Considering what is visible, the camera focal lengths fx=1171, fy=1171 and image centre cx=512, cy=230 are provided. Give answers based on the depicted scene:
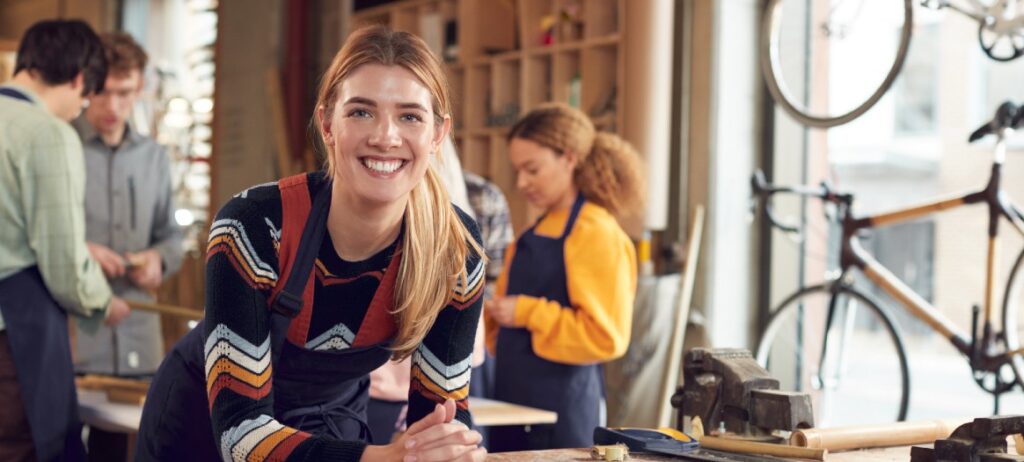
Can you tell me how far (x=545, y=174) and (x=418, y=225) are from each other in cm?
176

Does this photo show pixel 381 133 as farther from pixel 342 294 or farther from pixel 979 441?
pixel 979 441

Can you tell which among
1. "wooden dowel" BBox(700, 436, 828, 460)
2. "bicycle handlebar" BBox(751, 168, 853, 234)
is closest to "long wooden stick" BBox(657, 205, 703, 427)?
"bicycle handlebar" BBox(751, 168, 853, 234)

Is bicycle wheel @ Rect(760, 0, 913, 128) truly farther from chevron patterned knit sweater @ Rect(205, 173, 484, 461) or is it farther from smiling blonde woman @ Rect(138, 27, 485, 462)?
chevron patterned knit sweater @ Rect(205, 173, 484, 461)

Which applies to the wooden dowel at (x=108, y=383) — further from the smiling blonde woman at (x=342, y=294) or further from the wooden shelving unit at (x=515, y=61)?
the wooden shelving unit at (x=515, y=61)

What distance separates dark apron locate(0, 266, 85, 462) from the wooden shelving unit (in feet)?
8.96

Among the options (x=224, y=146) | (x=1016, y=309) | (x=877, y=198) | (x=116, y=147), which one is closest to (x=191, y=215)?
(x=224, y=146)

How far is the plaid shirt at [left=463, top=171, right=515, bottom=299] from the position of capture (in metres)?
4.16

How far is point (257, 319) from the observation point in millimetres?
1930

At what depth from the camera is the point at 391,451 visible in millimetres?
1855

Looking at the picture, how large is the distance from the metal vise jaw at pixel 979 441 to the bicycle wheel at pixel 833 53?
160 cm

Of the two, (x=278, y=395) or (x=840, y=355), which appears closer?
(x=278, y=395)

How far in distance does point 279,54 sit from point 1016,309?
517 centimetres

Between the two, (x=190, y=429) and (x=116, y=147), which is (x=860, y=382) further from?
(x=190, y=429)

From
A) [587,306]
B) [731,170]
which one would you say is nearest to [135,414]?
[587,306]
